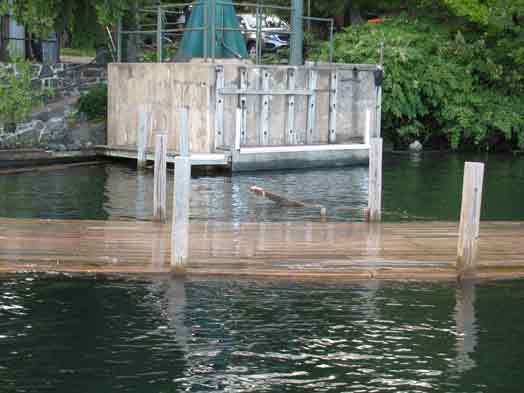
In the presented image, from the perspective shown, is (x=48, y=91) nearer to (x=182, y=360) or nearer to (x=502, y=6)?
(x=502, y=6)

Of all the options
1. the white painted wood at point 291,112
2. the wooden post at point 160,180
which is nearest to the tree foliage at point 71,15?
the white painted wood at point 291,112

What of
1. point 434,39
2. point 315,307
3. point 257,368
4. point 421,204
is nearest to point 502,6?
point 434,39

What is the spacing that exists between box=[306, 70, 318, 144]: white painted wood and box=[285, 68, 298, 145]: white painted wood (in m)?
0.51

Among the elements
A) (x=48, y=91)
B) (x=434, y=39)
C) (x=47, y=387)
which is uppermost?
(x=434, y=39)

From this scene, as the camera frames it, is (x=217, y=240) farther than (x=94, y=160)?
No

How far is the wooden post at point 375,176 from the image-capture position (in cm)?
1476

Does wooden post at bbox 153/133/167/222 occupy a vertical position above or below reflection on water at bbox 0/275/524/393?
above

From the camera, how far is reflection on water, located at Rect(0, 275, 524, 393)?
9.27 meters

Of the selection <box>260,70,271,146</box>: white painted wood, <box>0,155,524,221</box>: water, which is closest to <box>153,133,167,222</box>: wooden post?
<box>0,155,524,221</box>: water

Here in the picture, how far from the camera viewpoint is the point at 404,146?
1307 inches

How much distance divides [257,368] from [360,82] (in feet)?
65.5

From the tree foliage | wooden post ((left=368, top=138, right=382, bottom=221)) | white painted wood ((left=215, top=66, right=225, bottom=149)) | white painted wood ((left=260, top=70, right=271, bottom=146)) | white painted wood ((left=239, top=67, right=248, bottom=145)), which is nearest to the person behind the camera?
wooden post ((left=368, top=138, right=382, bottom=221))

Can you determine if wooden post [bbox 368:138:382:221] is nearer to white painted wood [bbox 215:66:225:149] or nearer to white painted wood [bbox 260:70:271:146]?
white painted wood [bbox 215:66:225:149]

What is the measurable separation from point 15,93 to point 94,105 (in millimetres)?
3034
